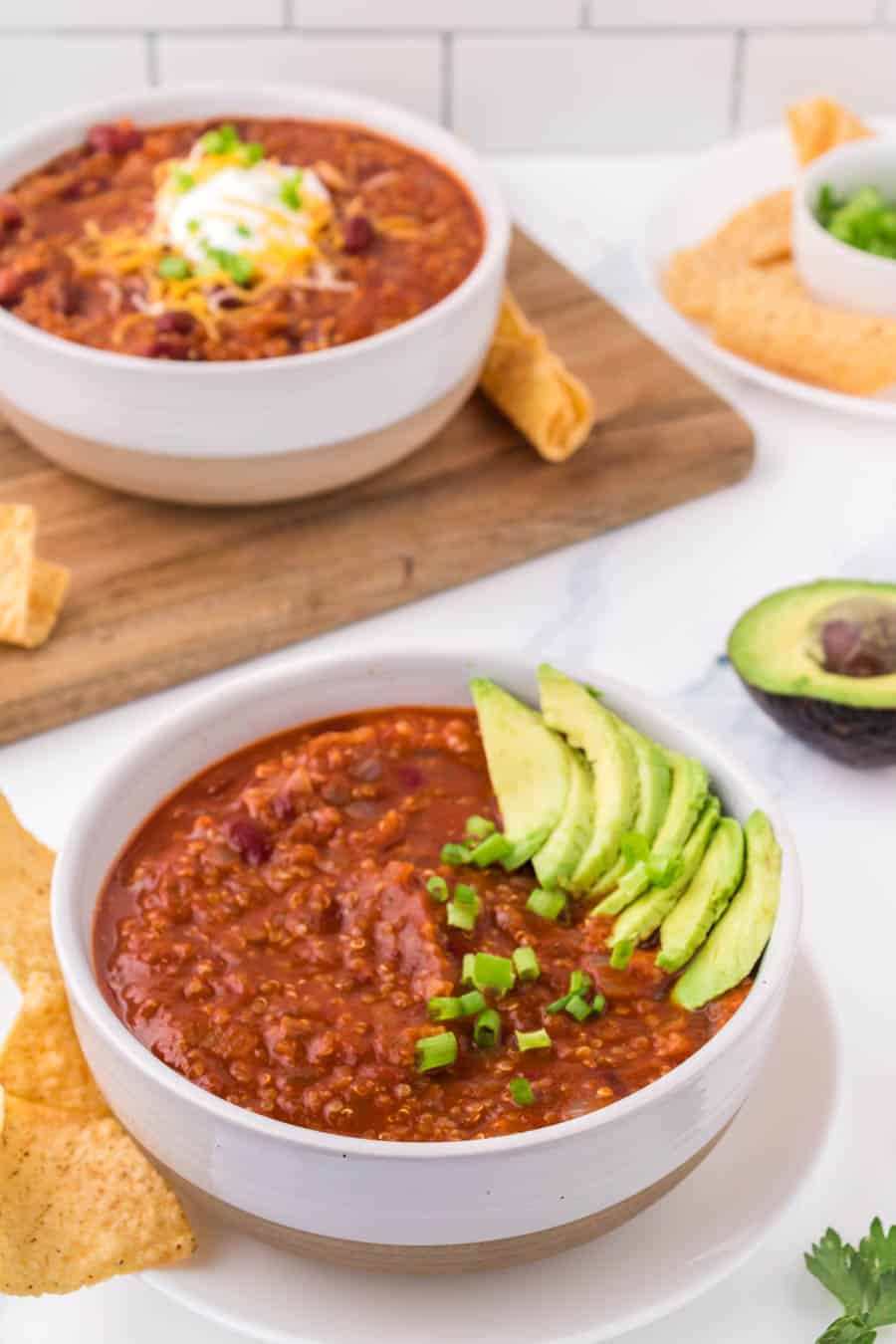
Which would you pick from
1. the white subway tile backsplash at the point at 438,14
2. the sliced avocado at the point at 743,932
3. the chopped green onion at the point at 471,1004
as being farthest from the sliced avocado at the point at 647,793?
the white subway tile backsplash at the point at 438,14

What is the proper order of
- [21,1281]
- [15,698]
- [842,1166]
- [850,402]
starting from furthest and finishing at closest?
[850,402] < [15,698] < [842,1166] < [21,1281]

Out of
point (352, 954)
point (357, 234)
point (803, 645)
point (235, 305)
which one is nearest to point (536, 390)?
point (357, 234)

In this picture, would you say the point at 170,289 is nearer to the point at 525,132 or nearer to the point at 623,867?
the point at 623,867

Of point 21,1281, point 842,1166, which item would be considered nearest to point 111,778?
point 21,1281

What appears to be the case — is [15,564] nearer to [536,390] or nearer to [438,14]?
[536,390]

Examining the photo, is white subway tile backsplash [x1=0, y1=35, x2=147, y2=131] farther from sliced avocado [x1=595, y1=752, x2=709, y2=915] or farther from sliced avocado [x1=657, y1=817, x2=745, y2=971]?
sliced avocado [x1=657, y1=817, x2=745, y2=971]

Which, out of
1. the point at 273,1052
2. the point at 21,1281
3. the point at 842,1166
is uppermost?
the point at 273,1052
